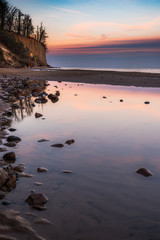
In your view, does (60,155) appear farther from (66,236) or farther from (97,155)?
(66,236)

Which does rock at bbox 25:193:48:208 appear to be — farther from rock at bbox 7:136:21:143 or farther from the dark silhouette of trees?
the dark silhouette of trees

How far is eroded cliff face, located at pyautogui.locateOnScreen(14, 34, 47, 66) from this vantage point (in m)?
89.7

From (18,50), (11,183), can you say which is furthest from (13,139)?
(18,50)

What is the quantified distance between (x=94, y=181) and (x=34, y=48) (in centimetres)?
10123

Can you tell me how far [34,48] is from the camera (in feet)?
320

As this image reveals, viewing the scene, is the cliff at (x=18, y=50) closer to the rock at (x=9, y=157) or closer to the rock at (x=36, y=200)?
the rock at (x=9, y=157)

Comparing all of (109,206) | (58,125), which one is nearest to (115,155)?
(109,206)

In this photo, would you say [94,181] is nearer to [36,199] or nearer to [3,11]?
[36,199]

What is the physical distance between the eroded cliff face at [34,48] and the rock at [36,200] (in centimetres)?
9100

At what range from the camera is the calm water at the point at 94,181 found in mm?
2473

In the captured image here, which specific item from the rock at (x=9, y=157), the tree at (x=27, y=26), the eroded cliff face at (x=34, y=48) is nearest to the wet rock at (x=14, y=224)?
the rock at (x=9, y=157)

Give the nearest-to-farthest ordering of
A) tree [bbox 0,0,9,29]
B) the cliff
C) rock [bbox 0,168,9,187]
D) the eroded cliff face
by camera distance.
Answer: rock [bbox 0,168,9,187]
the cliff
tree [bbox 0,0,9,29]
the eroded cliff face

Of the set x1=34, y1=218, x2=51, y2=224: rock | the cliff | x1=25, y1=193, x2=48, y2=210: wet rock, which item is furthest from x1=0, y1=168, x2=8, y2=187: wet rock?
the cliff

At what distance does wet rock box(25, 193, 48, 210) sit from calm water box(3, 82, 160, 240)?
0.07m
